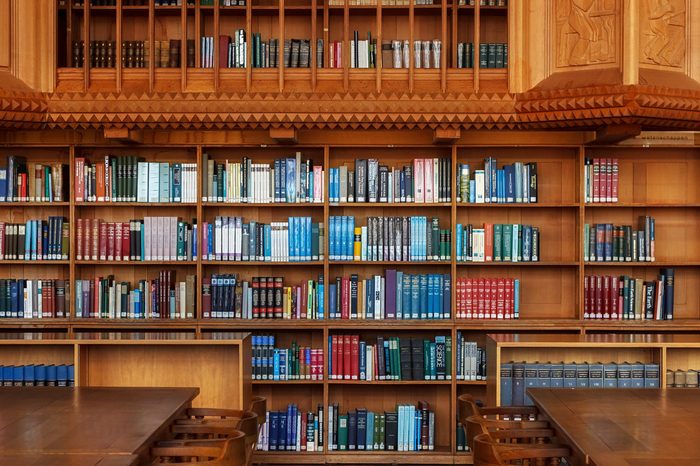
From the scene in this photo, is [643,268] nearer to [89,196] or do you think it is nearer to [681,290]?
[681,290]

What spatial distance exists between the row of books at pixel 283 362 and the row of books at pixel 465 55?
2412 mm

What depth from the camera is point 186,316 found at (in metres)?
6.86

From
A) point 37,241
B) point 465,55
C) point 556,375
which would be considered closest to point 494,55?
point 465,55

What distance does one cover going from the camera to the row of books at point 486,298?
6828 mm

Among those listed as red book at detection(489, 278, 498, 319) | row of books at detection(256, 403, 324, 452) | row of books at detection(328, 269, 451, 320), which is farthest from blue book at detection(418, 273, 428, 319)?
row of books at detection(256, 403, 324, 452)

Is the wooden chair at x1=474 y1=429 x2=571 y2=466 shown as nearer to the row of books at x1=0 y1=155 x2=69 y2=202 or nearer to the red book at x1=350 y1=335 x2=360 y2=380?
the red book at x1=350 y1=335 x2=360 y2=380

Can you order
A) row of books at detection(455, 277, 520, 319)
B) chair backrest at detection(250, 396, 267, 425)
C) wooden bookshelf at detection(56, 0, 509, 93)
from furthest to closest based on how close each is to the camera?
row of books at detection(455, 277, 520, 319) → wooden bookshelf at detection(56, 0, 509, 93) → chair backrest at detection(250, 396, 267, 425)

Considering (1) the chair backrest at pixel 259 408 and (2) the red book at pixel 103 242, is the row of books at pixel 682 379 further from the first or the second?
(2) the red book at pixel 103 242

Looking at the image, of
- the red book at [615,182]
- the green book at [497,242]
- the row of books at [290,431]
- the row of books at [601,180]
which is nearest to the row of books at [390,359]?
the row of books at [290,431]

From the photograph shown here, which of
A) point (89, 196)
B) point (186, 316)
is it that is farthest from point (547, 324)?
point (89, 196)

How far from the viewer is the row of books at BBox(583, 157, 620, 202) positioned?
688cm

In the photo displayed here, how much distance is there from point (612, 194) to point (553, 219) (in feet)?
1.67

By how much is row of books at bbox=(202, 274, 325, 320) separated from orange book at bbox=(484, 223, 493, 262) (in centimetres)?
131

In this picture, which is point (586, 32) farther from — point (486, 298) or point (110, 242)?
point (110, 242)
